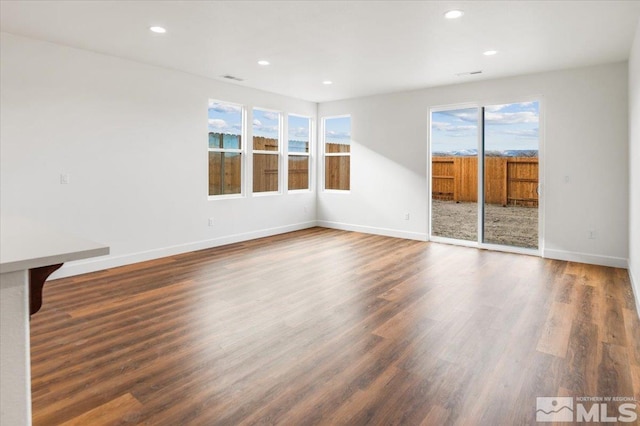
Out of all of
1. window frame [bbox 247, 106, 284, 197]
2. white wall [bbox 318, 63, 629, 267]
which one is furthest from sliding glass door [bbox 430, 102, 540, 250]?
window frame [bbox 247, 106, 284, 197]

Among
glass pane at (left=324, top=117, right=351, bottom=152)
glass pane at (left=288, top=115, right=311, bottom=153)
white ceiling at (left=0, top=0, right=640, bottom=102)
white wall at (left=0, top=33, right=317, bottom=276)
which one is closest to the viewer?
white ceiling at (left=0, top=0, right=640, bottom=102)

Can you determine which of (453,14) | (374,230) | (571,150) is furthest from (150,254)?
(571,150)

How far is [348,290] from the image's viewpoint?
3984mm

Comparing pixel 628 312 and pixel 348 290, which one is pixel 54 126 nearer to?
pixel 348 290

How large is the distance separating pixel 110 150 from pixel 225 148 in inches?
73.6

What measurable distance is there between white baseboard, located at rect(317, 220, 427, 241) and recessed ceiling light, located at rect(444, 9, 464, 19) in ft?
12.8

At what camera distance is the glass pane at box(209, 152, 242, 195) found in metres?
Result: 6.14

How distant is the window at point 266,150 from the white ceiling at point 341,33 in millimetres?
1493

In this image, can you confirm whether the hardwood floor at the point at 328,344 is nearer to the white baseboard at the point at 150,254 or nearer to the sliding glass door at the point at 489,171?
the white baseboard at the point at 150,254

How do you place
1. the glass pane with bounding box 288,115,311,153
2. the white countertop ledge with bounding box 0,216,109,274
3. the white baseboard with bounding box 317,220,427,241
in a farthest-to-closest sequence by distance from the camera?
the glass pane with bounding box 288,115,311,153 < the white baseboard with bounding box 317,220,427,241 < the white countertop ledge with bounding box 0,216,109,274

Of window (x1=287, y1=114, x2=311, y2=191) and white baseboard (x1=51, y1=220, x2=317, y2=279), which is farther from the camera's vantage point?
window (x1=287, y1=114, x2=311, y2=191)

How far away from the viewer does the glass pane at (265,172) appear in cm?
687

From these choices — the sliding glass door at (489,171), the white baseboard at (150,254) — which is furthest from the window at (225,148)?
the sliding glass door at (489,171)

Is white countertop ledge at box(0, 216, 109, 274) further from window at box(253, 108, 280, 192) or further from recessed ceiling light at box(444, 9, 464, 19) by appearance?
window at box(253, 108, 280, 192)
